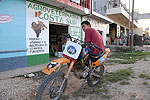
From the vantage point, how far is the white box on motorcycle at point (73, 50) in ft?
9.22

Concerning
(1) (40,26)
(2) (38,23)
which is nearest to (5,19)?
(2) (38,23)

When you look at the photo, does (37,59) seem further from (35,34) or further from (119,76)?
(119,76)

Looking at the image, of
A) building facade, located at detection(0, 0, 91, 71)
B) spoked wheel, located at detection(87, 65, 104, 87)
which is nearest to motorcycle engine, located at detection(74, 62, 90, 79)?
spoked wheel, located at detection(87, 65, 104, 87)

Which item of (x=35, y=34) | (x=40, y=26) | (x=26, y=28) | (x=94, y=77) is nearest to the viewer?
(x=94, y=77)

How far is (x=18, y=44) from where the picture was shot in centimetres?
572

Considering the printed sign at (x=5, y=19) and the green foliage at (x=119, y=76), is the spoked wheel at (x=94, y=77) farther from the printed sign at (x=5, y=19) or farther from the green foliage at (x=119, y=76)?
the printed sign at (x=5, y=19)

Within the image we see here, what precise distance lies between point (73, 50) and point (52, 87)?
2.71ft

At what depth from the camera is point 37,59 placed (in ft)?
21.7

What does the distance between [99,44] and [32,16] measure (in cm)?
405

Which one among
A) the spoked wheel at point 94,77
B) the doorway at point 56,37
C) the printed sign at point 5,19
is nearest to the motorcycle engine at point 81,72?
the spoked wheel at point 94,77

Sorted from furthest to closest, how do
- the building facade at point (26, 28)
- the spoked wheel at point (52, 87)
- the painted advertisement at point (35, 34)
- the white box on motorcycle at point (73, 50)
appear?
the painted advertisement at point (35, 34)
the building facade at point (26, 28)
the white box on motorcycle at point (73, 50)
the spoked wheel at point (52, 87)

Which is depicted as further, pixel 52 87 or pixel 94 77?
pixel 94 77

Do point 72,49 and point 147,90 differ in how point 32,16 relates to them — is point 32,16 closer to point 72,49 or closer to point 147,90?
point 72,49

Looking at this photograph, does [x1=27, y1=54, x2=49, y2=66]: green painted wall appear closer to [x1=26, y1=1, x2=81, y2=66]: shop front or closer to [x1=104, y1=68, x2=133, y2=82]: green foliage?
[x1=26, y1=1, x2=81, y2=66]: shop front
